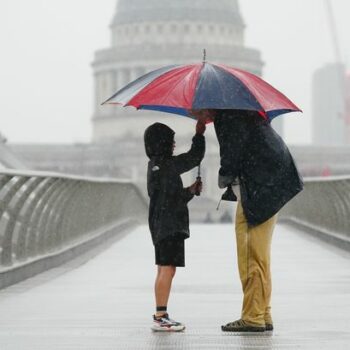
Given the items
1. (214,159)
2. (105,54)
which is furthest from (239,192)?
(105,54)

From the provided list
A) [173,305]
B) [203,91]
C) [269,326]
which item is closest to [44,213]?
[173,305]

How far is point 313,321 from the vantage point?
10.6 metres

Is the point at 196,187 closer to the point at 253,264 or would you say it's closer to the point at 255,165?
the point at 255,165

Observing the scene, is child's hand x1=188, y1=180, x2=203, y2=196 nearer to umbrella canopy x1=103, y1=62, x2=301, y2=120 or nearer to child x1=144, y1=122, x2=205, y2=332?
child x1=144, y1=122, x2=205, y2=332

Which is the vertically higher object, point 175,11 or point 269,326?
point 175,11

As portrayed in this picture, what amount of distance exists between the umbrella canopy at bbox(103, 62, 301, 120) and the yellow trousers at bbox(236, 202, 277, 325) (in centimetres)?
70

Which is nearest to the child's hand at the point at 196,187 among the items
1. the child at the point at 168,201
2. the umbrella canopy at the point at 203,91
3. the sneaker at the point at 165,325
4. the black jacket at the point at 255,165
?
the child at the point at 168,201

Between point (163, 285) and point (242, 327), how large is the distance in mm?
612

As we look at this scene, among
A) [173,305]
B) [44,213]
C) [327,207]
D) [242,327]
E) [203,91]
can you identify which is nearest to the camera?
[203,91]

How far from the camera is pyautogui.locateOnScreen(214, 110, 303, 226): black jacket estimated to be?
31.8 feet

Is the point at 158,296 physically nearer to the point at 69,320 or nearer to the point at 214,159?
the point at 69,320

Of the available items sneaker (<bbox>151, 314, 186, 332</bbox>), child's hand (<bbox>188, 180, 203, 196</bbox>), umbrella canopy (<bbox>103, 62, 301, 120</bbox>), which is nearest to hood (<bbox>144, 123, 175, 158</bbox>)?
umbrella canopy (<bbox>103, 62, 301, 120</bbox>)

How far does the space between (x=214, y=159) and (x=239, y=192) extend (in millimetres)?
121600

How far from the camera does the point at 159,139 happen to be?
Answer: 989cm
